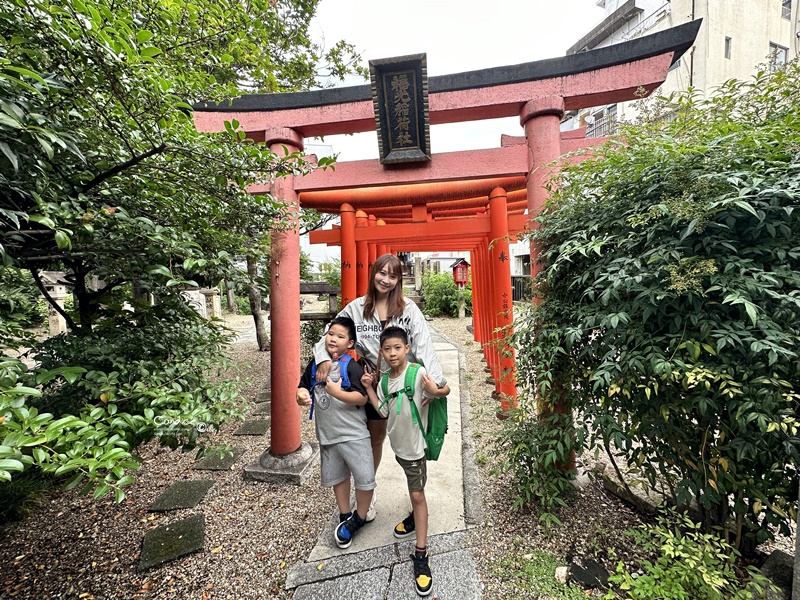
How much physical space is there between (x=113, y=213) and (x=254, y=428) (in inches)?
152

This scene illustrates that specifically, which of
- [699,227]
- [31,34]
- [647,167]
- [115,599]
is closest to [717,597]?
[699,227]

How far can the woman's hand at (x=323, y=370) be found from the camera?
2129 mm

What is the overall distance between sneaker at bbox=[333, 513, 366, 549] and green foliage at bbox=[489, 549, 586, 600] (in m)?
0.97

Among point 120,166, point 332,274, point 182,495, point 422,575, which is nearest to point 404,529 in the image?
point 422,575

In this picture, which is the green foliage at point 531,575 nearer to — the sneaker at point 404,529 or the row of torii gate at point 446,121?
the sneaker at point 404,529

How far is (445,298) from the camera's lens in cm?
1456

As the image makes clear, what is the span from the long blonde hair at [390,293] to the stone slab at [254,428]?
330 centimetres

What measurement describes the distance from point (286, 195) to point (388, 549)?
10.4 ft

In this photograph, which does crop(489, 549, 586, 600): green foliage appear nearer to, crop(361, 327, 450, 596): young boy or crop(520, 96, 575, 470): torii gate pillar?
crop(361, 327, 450, 596): young boy

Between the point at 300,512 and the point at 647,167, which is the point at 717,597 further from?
the point at 300,512

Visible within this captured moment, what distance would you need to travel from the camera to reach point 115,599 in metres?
2.08

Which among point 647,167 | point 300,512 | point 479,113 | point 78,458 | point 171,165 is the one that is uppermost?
point 479,113

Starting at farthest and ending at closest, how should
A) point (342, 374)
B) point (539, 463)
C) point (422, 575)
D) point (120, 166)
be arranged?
point (539, 463) < point (342, 374) < point (422, 575) < point (120, 166)

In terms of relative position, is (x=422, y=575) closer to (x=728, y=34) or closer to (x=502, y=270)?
(x=502, y=270)
